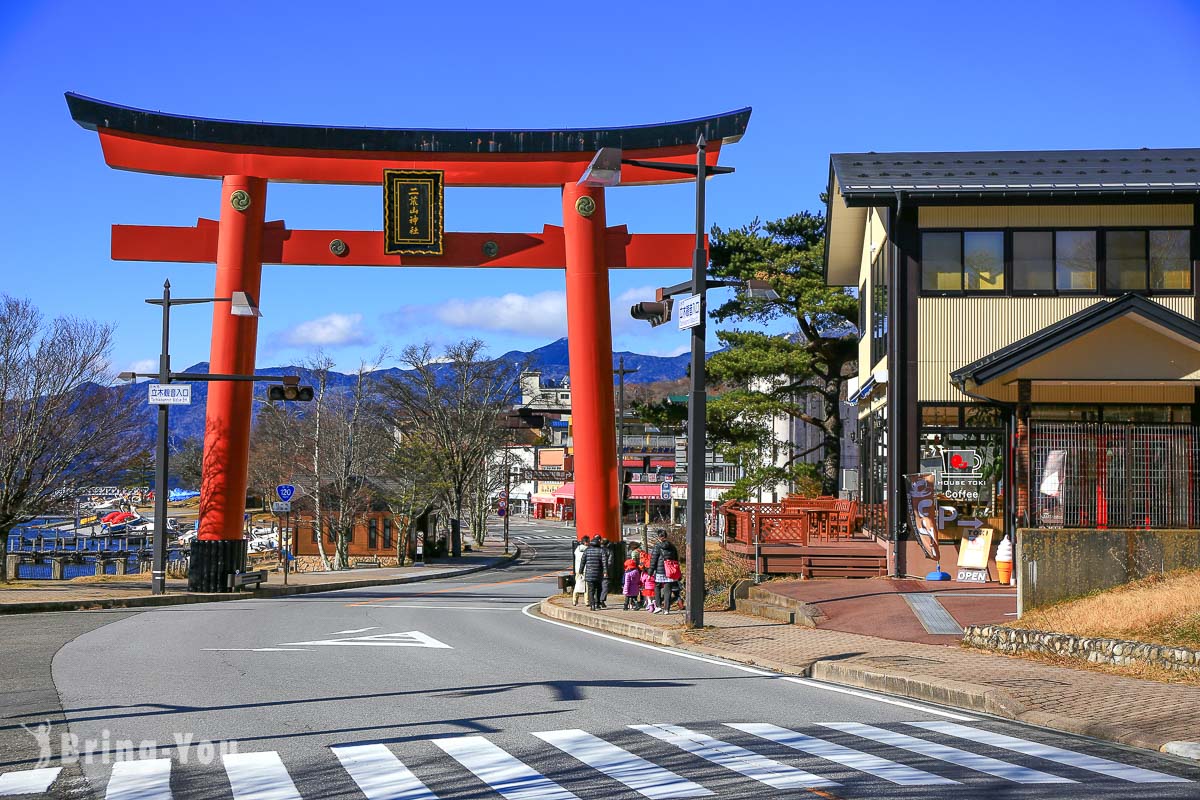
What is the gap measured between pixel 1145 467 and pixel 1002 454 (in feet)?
26.8

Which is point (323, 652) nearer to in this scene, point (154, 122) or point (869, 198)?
point (869, 198)

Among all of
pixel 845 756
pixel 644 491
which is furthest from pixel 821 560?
pixel 644 491

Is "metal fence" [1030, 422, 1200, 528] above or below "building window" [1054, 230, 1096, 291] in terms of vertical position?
below

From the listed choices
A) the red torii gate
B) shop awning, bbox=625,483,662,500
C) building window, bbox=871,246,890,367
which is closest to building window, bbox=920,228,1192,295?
building window, bbox=871,246,890,367

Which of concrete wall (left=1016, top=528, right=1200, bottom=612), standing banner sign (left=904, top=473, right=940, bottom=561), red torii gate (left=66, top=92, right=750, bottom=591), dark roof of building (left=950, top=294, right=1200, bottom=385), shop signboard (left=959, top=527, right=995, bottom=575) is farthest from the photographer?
red torii gate (left=66, top=92, right=750, bottom=591)

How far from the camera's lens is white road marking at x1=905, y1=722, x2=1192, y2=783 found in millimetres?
8391

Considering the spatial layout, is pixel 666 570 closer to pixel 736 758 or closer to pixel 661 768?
pixel 736 758

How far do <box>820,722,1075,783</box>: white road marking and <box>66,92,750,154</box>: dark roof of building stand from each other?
21517 mm

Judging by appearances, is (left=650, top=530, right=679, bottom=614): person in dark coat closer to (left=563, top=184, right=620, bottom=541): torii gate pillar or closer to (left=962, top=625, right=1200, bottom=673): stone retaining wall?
(left=563, top=184, right=620, bottom=541): torii gate pillar

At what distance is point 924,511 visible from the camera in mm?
24406

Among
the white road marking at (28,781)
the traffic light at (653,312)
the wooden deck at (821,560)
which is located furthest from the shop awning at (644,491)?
the white road marking at (28,781)

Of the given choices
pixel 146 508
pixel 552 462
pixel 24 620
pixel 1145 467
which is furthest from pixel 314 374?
pixel 146 508

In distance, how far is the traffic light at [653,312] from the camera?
19375mm

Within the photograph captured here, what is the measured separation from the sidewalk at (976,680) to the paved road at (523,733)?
449 millimetres
